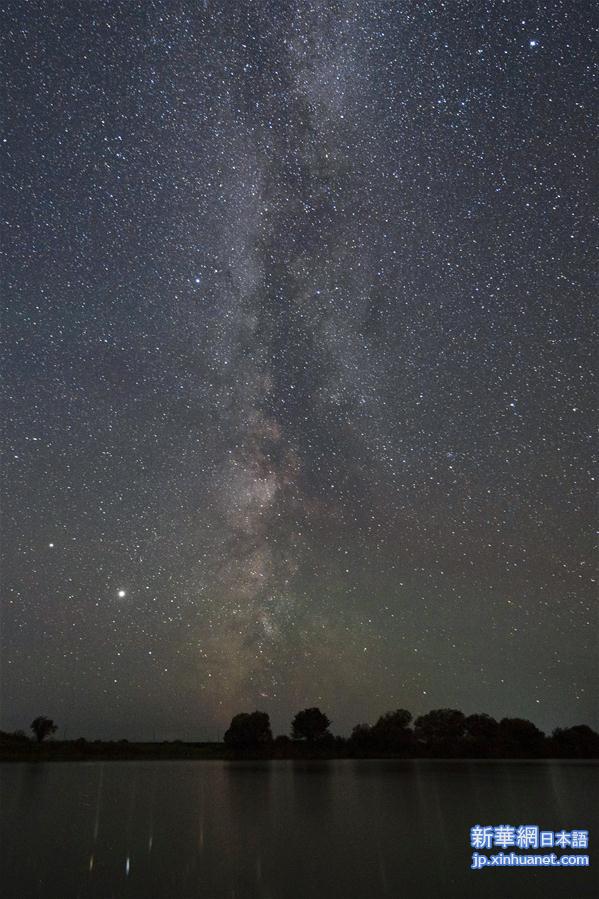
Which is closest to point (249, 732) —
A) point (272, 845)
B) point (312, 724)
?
point (312, 724)

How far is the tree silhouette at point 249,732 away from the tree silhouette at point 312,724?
4.64 meters

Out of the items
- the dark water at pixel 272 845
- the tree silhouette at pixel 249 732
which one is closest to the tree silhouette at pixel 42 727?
the tree silhouette at pixel 249 732

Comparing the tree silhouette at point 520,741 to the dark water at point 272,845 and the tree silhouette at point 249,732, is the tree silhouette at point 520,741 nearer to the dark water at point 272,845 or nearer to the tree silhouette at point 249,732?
the tree silhouette at point 249,732

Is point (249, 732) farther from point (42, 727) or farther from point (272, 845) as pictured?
point (272, 845)

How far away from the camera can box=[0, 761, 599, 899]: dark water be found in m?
15.2

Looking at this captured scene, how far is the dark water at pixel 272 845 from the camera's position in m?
15.2

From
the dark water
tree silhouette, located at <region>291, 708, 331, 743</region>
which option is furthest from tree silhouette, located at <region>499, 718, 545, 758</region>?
the dark water

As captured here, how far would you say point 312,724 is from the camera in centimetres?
11788

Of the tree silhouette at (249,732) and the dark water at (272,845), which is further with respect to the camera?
the tree silhouette at (249,732)

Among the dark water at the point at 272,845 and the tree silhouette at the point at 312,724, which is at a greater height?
the tree silhouette at the point at 312,724

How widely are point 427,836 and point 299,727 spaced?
336 feet

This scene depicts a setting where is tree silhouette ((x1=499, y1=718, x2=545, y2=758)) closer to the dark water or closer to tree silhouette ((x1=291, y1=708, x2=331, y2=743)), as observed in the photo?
tree silhouette ((x1=291, y1=708, x2=331, y2=743))

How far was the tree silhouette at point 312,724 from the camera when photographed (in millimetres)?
117938

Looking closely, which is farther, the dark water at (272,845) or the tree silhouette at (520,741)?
the tree silhouette at (520,741)
